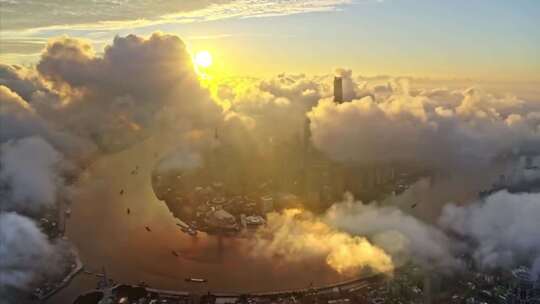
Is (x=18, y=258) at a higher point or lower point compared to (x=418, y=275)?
higher

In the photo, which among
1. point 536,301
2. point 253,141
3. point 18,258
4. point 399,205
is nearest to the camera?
point 536,301

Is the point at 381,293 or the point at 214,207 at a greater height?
the point at 381,293

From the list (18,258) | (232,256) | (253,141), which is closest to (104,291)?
(18,258)

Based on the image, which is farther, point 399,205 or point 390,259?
point 399,205

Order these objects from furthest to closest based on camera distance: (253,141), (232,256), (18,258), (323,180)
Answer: (253,141)
(323,180)
(232,256)
(18,258)

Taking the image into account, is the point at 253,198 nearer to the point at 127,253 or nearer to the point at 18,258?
the point at 127,253

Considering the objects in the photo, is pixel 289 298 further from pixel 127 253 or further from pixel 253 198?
pixel 253 198

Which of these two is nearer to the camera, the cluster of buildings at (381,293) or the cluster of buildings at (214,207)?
the cluster of buildings at (381,293)

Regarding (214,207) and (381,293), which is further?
(214,207)

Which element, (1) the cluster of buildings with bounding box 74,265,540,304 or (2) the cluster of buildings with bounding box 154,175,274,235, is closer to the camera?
(1) the cluster of buildings with bounding box 74,265,540,304

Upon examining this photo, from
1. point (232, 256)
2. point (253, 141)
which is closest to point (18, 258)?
point (232, 256)
